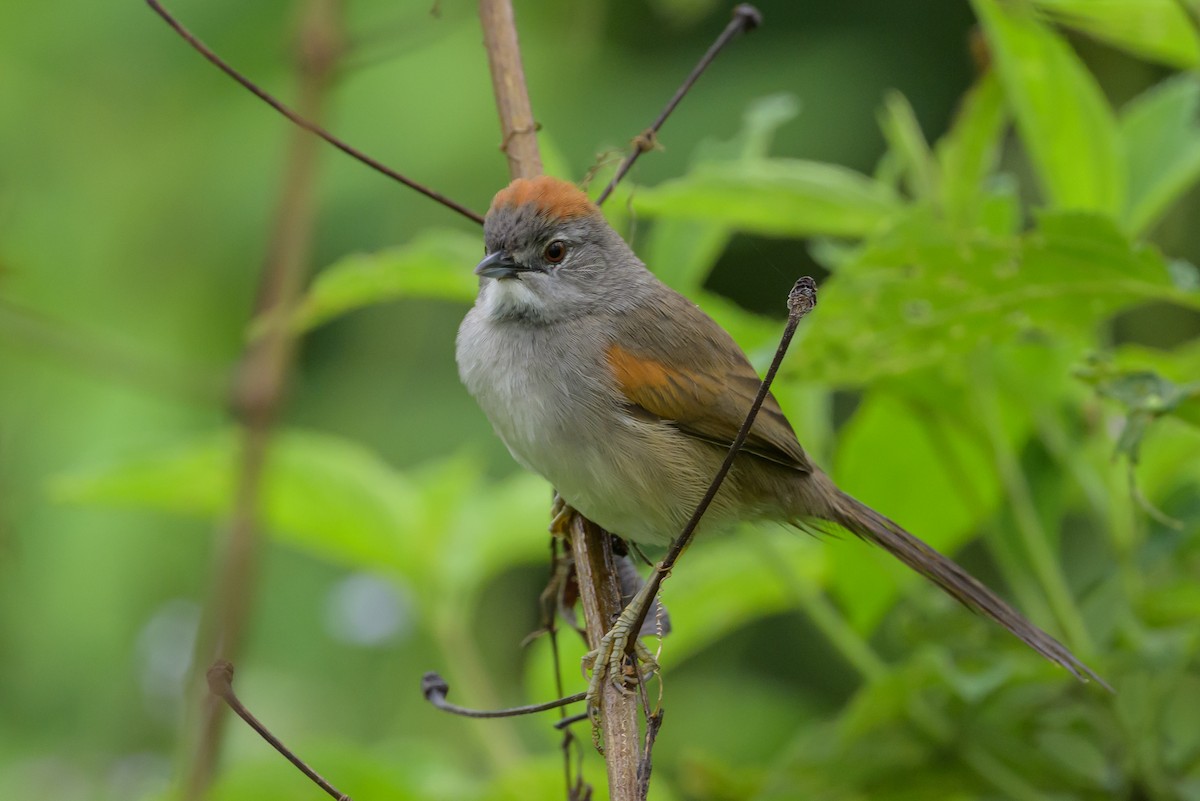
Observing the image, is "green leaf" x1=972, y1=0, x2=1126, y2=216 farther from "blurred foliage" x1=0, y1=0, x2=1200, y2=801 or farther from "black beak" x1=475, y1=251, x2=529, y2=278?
"black beak" x1=475, y1=251, x2=529, y2=278

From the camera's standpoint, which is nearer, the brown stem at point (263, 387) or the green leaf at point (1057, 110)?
the brown stem at point (263, 387)

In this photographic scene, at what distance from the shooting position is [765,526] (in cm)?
310

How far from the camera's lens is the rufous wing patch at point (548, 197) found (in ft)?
8.46

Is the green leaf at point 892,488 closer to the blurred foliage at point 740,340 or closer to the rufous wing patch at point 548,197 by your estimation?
the blurred foliage at point 740,340

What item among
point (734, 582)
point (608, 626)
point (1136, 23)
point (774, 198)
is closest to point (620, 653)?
point (608, 626)

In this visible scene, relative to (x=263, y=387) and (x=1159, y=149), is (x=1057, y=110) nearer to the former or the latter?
(x=1159, y=149)

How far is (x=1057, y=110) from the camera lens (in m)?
2.67

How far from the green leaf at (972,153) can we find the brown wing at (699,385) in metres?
0.55

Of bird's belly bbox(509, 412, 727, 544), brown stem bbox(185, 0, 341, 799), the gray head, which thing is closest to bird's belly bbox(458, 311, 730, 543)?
bird's belly bbox(509, 412, 727, 544)

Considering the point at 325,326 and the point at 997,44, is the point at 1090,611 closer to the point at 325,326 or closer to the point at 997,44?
the point at 997,44

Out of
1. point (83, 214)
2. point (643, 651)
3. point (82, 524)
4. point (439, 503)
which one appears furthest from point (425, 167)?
point (643, 651)

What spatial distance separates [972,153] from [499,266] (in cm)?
103

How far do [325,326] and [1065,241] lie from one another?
3.67 meters

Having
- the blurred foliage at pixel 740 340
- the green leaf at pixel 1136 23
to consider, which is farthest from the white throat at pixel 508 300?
the green leaf at pixel 1136 23
